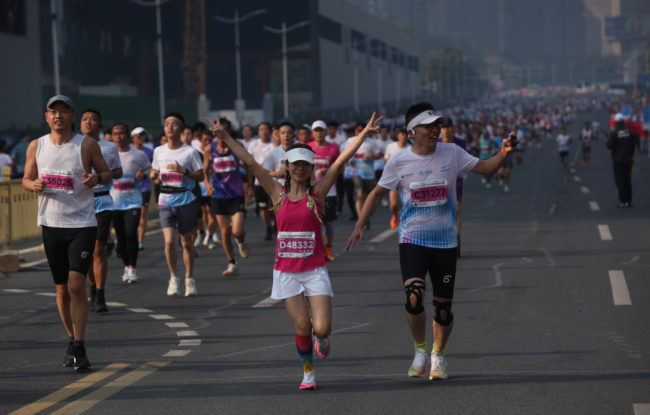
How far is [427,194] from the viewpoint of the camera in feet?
20.1

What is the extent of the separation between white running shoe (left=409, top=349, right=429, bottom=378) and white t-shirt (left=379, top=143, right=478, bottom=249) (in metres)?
0.76

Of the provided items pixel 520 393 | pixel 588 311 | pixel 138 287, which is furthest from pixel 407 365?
pixel 138 287

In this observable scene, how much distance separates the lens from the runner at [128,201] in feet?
34.4

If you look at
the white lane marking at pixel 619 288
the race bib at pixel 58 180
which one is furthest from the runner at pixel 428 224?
the white lane marking at pixel 619 288

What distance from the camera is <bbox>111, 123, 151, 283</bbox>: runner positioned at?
1048 cm

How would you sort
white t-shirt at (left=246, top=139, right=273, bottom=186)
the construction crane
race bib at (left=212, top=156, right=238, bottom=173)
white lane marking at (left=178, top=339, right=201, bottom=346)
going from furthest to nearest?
the construction crane < white t-shirt at (left=246, top=139, right=273, bottom=186) < race bib at (left=212, top=156, right=238, bottom=173) < white lane marking at (left=178, top=339, right=201, bottom=346)

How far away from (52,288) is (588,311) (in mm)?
6273

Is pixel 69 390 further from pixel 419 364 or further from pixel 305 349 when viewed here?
pixel 419 364

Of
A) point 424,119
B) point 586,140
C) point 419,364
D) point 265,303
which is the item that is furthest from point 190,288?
point 586,140

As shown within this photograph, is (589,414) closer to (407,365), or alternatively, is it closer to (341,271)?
(407,365)

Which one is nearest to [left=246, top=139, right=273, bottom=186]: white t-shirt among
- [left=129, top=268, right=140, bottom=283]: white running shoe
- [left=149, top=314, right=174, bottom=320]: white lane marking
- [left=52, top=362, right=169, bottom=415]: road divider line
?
[left=129, top=268, right=140, bottom=283]: white running shoe

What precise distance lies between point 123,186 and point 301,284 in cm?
522

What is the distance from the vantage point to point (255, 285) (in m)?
10.7

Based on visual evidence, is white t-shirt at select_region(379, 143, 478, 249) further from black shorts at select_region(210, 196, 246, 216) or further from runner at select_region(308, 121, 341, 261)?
runner at select_region(308, 121, 341, 261)
